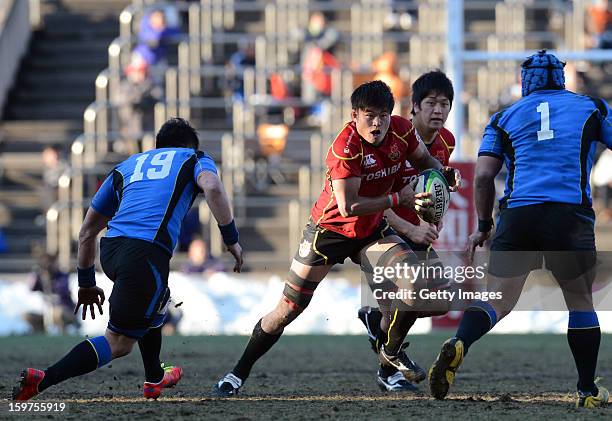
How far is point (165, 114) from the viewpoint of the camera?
20.8 meters

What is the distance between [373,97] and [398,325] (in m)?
1.70

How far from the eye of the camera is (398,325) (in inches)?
353

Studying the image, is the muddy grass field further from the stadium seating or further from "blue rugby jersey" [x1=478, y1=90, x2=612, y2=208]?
the stadium seating

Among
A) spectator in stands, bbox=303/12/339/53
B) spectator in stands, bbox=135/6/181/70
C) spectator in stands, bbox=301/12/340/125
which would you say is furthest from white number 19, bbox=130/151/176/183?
spectator in stands, bbox=303/12/339/53

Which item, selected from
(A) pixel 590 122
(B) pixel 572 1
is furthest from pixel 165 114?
(A) pixel 590 122

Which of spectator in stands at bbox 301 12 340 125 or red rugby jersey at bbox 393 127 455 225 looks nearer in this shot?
red rugby jersey at bbox 393 127 455 225

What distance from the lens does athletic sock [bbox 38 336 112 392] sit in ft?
25.1

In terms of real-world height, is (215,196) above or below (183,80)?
below

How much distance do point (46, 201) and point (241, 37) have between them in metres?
4.66

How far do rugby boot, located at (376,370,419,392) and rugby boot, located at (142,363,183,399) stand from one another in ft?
4.61

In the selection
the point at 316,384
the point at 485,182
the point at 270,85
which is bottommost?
the point at 316,384

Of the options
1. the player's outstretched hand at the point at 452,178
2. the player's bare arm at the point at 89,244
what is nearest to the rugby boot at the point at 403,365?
the player's outstretched hand at the point at 452,178

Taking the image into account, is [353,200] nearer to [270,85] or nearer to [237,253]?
[237,253]
